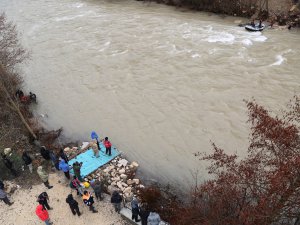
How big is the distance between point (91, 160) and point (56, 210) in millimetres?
3421

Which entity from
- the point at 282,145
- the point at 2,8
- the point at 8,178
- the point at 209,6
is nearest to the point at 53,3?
the point at 2,8

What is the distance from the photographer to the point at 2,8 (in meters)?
43.2

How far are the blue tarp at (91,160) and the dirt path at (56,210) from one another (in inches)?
49.7

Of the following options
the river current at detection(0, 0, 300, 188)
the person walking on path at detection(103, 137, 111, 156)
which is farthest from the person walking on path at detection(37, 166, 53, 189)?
the river current at detection(0, 0, 300, 188)

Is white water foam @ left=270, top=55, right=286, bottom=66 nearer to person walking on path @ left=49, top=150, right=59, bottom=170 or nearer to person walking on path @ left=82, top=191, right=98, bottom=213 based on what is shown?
person walking on path @ left=49, top=150, right=59, bottom=170

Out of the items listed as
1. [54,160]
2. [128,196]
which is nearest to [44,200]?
[54,160]

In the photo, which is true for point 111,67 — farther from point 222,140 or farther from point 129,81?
point 222,140

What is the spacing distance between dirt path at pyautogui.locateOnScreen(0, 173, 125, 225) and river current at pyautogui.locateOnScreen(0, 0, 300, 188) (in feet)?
12.1

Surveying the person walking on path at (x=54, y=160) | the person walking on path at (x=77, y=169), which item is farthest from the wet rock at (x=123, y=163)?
the person walking on path at (x=54, y=160)

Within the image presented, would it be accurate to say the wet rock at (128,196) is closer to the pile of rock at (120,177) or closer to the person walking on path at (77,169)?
the pile of rock at (120,177)

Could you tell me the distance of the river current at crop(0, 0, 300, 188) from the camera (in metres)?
19.2

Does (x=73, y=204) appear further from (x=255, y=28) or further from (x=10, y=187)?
(x=255, y=28)

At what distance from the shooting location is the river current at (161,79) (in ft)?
63.2

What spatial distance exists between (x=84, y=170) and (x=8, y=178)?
377 centimetres
